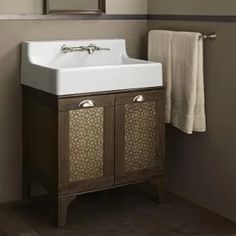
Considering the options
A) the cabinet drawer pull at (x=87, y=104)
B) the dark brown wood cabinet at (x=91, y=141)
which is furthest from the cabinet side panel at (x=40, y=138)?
the cabinet drawer pull at (x=87, y=104)

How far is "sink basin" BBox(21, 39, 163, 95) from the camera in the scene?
2.63m

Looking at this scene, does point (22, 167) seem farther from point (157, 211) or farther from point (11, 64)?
point (157, 211)

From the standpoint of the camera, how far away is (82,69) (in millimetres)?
2648

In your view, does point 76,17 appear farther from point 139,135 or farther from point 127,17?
point 139,135

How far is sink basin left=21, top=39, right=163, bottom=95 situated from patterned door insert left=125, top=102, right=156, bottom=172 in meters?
0.13

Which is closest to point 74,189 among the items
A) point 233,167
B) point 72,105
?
point 72,105

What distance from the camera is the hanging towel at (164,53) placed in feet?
9.84

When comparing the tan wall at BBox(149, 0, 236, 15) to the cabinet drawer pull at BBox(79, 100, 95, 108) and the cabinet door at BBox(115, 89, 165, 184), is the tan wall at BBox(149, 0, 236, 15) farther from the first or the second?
the cabinet drawer pull at BBox(79, 100, 95, 108)

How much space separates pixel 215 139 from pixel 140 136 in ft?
1.32

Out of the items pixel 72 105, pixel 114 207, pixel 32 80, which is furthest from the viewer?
pixel 114 207

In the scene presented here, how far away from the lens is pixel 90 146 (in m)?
2.72

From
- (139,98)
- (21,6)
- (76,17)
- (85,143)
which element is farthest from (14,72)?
(139,98)

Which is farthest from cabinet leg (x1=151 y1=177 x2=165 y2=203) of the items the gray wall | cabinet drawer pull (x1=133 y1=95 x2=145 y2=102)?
cabinet drawer pull (x1=133 y1=95 x2=145 y2=102)

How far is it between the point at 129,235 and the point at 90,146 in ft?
1.60
